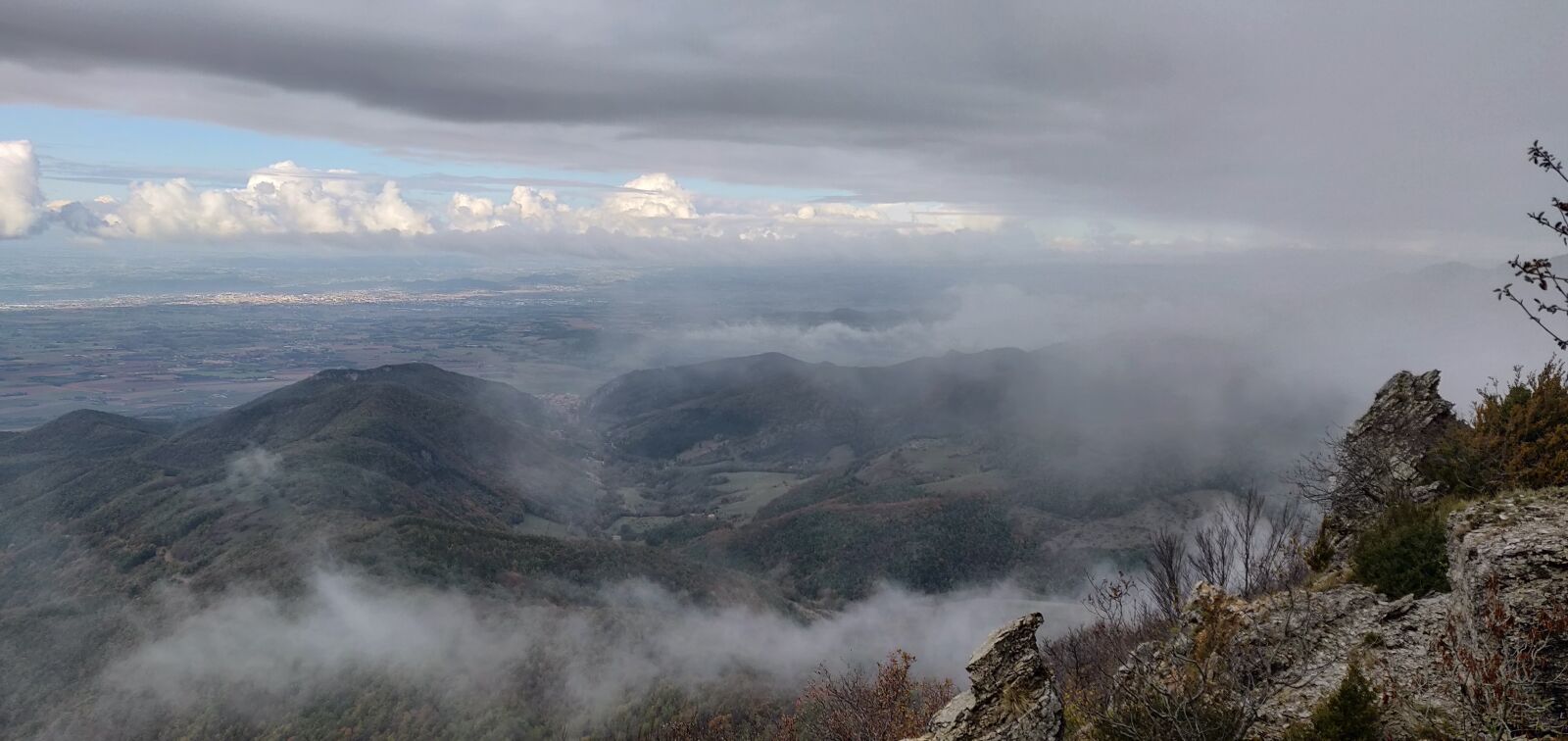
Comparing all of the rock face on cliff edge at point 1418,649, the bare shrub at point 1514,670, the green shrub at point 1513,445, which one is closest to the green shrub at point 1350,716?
the rock face on cliff edge at point 1418,649

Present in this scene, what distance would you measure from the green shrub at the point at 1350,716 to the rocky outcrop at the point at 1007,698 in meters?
5.17

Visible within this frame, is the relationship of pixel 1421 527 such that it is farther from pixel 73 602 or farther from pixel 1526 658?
pixel 73 602

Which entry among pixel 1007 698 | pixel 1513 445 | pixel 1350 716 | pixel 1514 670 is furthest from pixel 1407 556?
pixel 1007 698

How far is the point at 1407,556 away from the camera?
19406mm

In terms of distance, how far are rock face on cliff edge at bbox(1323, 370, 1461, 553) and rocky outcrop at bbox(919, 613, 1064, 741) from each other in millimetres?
14734

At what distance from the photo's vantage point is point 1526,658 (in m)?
12.3

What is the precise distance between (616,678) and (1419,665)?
11267 centimetres

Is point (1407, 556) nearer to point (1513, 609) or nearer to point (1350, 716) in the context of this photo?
point (1513, 609)

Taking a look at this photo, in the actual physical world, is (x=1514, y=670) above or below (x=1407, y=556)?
above

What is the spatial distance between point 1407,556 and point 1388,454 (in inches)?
332

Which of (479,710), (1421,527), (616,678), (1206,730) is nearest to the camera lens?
(1206,730)

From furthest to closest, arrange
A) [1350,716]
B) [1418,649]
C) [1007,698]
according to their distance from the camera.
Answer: [1007,698] → [1418,649] → [1350,716]

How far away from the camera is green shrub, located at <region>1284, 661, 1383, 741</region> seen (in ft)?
41.9

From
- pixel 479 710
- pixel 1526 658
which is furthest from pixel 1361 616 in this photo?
pixel 479 710
